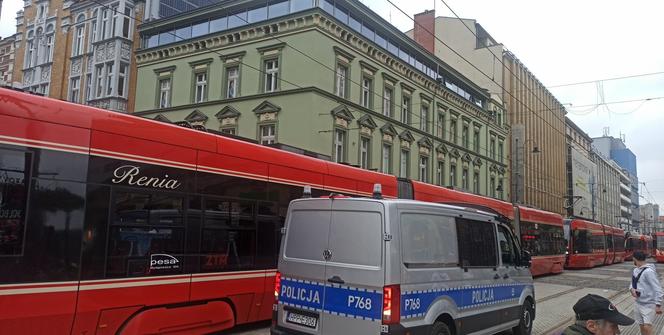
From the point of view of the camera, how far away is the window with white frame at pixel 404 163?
100 feet

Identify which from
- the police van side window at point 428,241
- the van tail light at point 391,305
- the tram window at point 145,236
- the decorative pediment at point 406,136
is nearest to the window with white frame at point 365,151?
the decorative pediment at point 406,136

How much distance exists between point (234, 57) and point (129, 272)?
21215 mm

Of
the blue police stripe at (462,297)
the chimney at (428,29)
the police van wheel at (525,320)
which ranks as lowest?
the police van wheel at (525,320)

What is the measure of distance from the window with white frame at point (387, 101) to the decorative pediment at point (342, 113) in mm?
3628

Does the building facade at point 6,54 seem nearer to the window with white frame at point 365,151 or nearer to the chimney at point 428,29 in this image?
the window with white frame at point 365,151

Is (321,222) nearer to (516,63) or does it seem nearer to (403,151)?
(403,151)

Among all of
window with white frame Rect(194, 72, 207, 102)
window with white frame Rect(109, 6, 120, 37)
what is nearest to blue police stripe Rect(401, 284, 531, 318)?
window with white frame Rect(194, 72, 207, 102)

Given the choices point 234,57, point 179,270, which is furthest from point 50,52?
point 179,270

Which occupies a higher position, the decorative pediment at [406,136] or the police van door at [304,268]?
the decorative pediment at [406,136]

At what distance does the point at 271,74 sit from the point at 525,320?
766 inches

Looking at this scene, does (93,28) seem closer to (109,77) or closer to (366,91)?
(109,77)

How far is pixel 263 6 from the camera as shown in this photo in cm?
2602

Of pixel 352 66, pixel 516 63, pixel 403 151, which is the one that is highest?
pixel 516 63

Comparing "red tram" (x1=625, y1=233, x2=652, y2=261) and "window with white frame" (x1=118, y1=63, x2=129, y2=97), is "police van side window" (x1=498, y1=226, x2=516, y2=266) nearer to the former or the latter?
"window with white frame" (x1=118, y1=63, x2=129, y2=97)
